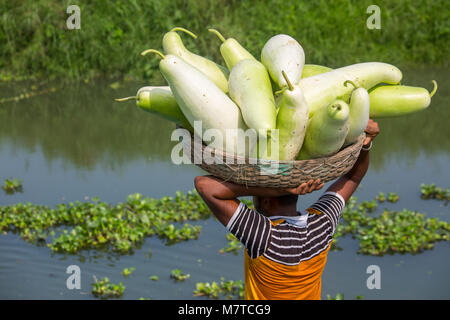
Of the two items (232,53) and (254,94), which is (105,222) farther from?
(254,94)

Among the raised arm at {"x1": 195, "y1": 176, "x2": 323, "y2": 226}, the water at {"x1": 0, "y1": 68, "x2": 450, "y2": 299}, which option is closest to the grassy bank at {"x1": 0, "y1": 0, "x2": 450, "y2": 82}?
the water at {"x1": 0, "y1": 68, "x2": 450, "y2": 299}

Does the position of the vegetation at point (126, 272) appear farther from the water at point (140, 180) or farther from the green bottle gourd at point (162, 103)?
the green bottle gourd at point (162, 103)

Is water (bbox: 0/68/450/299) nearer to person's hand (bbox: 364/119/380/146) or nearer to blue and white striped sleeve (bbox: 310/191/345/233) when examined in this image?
blue and white striped sleeve (bbox: 310/191/345/233)

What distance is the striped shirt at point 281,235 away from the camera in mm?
1738

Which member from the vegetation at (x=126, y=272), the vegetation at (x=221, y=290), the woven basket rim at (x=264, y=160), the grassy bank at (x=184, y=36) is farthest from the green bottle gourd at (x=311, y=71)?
the grassy bank at (x=184, y=36)

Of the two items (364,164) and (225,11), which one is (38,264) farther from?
(225,11)

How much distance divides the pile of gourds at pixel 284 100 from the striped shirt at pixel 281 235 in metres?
0.24

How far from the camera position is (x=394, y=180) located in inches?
190

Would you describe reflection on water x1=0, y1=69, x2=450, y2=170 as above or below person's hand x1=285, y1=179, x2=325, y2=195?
above

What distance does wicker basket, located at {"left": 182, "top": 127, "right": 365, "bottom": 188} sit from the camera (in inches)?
61.4

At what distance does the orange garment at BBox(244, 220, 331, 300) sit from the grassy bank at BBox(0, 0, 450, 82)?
5.87 meters

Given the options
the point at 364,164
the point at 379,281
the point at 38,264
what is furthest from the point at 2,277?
the point at 364,164

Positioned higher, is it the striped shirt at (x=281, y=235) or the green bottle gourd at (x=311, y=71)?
the green bottle gourd at (x=311, y=71)

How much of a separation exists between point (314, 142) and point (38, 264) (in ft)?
8.45
